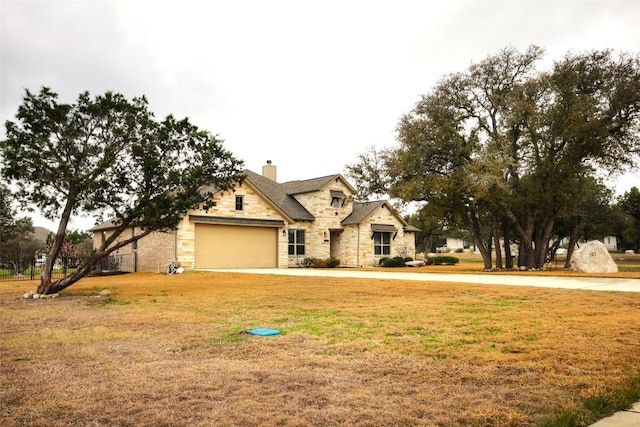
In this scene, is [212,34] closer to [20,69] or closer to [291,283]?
[20,69]

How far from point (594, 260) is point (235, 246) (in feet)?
62.2

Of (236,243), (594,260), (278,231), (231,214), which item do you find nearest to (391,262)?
(278,231)

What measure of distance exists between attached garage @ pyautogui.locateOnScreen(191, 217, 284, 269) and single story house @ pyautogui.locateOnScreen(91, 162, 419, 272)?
0.06 metres

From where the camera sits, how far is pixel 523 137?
2695 cm

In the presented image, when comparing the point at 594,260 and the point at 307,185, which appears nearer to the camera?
the point at 594,260

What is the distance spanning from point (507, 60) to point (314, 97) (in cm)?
1317

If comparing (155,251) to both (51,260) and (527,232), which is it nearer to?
(51,260)

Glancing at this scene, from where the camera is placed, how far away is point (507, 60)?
26.2m

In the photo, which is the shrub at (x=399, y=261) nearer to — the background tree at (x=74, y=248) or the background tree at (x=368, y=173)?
the background tree at (x=368, y=173)

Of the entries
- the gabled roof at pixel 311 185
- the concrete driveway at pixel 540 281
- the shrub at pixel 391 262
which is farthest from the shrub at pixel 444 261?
the concrete driveway at pixel 540 281

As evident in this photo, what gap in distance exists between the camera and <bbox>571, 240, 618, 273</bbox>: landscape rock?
69.3 ft

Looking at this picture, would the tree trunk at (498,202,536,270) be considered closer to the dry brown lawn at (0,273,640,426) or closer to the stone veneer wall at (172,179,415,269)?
the stone veneer wall at (172,179,415,269)

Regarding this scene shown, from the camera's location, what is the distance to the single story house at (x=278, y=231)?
87.0 ft

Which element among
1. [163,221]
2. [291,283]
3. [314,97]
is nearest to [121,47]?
[163,221]
